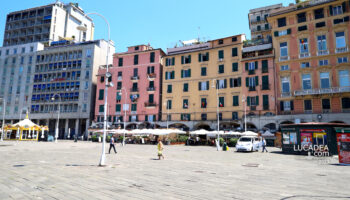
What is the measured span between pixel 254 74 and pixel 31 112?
55421 mm

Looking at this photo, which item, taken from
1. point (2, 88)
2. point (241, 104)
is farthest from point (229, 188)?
point (2, 88)

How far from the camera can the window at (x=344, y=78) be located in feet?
111

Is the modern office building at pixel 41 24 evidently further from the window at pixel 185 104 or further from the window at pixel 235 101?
the window at pixel 235 101

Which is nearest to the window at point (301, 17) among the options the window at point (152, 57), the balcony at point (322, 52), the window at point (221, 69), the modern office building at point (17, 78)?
the balcony at point (322, 52)

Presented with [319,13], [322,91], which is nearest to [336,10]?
[319,13]

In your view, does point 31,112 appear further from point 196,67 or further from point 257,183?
point 257,183

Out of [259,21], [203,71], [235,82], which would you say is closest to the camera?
[235,82]

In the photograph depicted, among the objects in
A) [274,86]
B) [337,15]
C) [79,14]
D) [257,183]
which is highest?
[79,14]

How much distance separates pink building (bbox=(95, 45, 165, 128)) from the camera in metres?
48.5

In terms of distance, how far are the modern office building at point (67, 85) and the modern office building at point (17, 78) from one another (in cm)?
215

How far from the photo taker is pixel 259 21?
52688 mm

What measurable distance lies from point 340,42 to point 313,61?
4.44m

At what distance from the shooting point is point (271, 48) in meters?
39.9

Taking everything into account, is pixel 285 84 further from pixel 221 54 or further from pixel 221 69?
pixel 221 54
